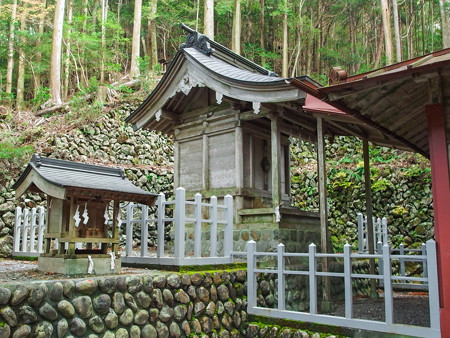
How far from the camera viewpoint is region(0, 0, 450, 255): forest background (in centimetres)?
1391

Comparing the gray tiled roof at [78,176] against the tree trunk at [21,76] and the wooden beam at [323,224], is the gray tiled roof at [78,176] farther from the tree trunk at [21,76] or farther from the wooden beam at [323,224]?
the tree trunk at [21,76]

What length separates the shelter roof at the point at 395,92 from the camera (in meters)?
4.36

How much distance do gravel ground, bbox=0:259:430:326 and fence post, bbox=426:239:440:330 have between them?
1.25 meters

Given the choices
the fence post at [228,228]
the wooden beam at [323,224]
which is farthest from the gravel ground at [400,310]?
the fence post at [228,228]

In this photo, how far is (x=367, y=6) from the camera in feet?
93.9

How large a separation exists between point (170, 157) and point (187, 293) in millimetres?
12875

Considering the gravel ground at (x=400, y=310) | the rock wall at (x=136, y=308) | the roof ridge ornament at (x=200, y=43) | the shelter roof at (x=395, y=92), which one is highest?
the roof ridge ornament at (x=200, y=43)

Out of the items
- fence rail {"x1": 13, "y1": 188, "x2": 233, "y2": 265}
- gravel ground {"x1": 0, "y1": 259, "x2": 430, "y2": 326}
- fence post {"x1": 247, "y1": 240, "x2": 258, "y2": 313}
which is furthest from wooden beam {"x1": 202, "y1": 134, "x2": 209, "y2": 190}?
gravel ground {"x1": 0, "y1": 259, "x2": 430, "y2": 326}

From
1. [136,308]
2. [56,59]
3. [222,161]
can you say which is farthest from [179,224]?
[56,59]

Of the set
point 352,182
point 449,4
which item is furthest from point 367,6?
point 352,182

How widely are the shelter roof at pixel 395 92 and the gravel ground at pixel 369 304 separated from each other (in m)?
3.20

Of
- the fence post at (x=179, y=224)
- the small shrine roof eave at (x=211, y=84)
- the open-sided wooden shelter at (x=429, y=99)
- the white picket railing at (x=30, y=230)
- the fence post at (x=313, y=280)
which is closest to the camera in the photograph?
the open-sided wooden shelter at (x=429, y=99)

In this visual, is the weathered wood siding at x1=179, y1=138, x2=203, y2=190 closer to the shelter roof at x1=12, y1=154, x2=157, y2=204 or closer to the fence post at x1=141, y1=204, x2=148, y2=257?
the fence post at x1=141, y1=204, x2=148, y2=257

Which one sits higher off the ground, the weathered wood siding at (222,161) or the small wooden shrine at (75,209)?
the weathered wood siding at (222,161)
